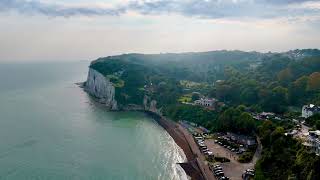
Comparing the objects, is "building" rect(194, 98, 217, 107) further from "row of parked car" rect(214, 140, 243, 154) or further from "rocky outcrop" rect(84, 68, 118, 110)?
"row of parked car" rect(214, 140, 243, 154)

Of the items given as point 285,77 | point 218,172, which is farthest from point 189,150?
→ point 285,77

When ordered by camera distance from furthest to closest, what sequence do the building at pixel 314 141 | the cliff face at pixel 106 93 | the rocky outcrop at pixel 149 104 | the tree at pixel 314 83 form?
the cliff face at pixel 106 93, the rocky outcrop at pixel 149 104, the tree at pixel 314 83, the building at pixel 314 141

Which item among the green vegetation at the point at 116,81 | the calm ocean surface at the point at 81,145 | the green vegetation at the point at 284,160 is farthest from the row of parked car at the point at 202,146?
the green vegetation at the point at 116,81

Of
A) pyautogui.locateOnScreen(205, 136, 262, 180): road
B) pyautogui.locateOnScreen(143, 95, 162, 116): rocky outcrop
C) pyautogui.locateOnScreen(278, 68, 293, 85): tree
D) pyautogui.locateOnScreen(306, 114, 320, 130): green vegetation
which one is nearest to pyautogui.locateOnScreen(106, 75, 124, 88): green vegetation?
pyautogui.locateOnScreen(143, 95, 162, 116): rocky outcrop

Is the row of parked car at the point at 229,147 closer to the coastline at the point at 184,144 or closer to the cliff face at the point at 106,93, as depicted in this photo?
the coastline at the point at 184,144

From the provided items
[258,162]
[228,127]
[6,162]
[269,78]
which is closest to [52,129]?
[6,162]

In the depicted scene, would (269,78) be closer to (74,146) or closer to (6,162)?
(74,146)

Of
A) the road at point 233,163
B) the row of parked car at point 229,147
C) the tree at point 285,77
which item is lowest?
the road at point 233,163

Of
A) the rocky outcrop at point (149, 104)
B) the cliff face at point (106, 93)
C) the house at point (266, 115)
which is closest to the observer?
the house at point (266, 115)
